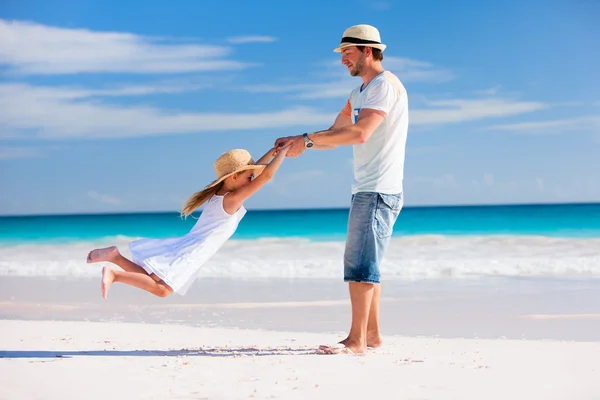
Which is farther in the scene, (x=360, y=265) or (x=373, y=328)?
(x=373, y=328)

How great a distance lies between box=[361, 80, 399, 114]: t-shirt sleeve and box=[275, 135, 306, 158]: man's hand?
42 centimetres

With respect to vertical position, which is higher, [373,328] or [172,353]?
[373,328]

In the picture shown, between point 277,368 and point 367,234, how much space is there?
0.93 meters

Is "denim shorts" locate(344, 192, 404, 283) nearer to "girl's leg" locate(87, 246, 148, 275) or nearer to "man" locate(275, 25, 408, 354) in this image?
"man" locate(275, 25, 408, 354)

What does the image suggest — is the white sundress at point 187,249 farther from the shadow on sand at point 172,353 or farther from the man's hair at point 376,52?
the man's hair at point 376,52

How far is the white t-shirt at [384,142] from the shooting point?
13.4 feet

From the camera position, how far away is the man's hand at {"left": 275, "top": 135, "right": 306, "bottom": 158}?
13.9 ft

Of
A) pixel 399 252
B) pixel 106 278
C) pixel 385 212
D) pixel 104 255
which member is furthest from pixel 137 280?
pixel 399 252

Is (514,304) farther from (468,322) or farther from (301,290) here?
(301,290)

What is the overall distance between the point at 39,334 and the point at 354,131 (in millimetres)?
2785

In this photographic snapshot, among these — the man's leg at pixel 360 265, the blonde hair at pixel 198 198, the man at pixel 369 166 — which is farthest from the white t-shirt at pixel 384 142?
the blonde hair at pixel 198 198

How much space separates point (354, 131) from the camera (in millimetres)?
4020

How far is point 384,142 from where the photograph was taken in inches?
163

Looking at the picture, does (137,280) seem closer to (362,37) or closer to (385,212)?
(385,212)
